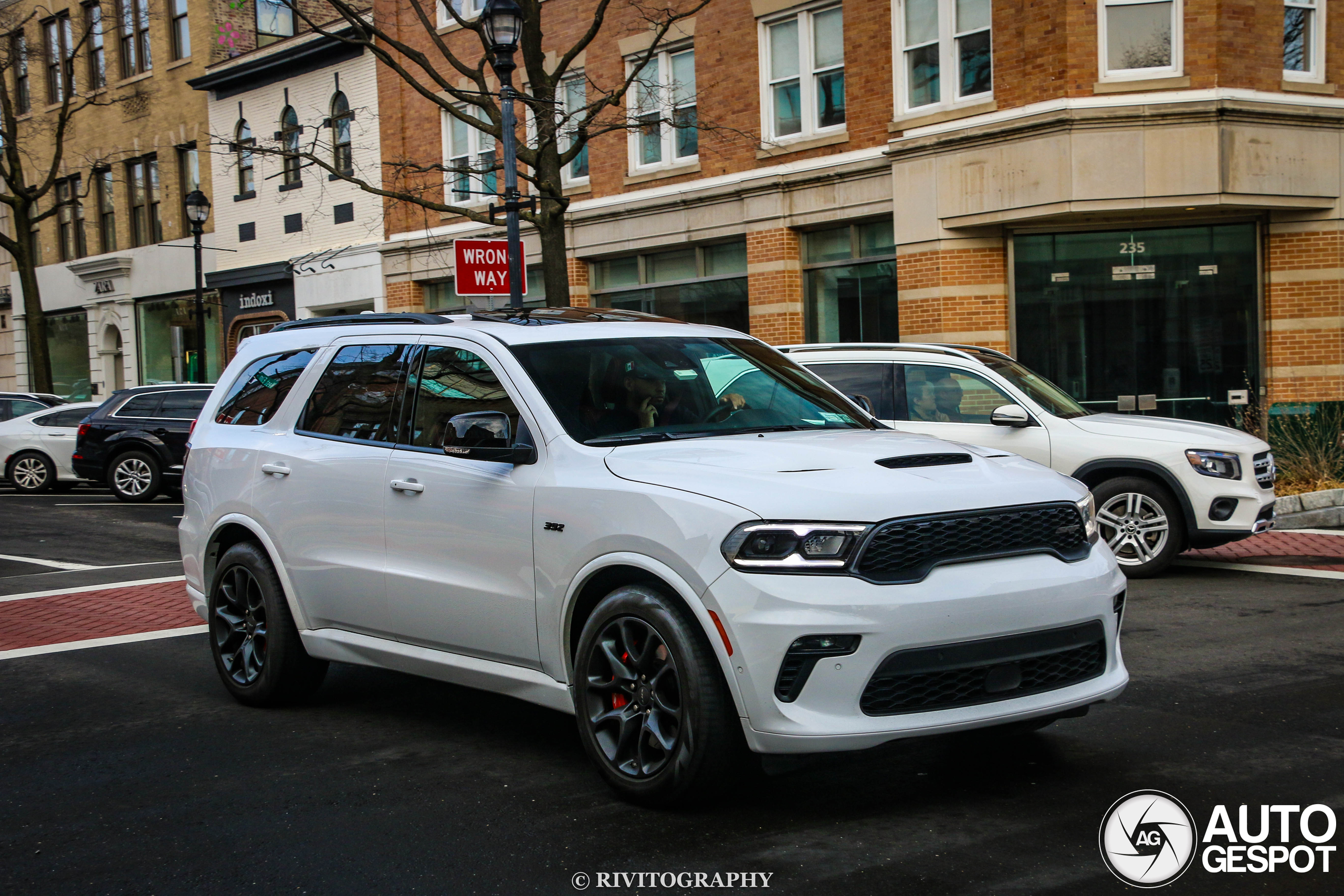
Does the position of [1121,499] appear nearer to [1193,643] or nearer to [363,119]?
[1193,643]

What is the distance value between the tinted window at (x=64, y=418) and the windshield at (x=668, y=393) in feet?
61.7

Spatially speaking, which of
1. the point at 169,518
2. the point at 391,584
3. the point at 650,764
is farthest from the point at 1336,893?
the point at 169,518

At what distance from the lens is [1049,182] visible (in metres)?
17.6

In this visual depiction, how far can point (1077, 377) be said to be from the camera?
18.8m

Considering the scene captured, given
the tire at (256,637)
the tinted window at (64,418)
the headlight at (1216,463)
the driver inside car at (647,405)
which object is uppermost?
the driver inside car at (647,405)

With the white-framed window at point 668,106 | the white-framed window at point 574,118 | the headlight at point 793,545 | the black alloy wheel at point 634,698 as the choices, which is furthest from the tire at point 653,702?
the white-framed window at point 574,118

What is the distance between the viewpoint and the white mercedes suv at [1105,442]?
10039 millimetres

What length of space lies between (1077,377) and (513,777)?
15080 millimetres

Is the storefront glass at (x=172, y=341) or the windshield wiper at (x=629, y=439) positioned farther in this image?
the storefront glass at (x=172, y=341)

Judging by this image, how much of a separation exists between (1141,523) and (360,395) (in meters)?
6.39

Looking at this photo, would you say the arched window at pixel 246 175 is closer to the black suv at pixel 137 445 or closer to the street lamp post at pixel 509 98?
the black suv at pixel 137 445

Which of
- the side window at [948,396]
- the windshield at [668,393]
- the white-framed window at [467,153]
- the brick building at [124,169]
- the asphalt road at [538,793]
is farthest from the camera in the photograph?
the brick building at [124,169]

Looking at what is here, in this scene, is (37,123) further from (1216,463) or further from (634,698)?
(634,698)

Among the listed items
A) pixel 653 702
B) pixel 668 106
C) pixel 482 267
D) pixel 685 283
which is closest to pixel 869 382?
pixel 482 267
